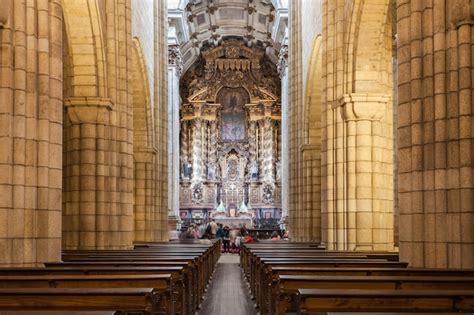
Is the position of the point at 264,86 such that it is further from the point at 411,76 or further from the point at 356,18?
the point at 411,76

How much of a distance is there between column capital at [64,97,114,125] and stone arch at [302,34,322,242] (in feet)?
25.3

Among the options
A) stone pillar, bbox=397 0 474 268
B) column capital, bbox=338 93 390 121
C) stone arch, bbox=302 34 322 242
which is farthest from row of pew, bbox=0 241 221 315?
stone arch, bbox=302 34 322 242

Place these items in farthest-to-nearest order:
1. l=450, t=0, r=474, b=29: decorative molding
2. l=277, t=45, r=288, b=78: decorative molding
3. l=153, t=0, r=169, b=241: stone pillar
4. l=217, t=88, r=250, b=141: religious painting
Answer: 1. l=217, t=88, r=250, b=141: religious painting
2. l=277, t=45, r=288, b=78: decorative molding
3. l=153, t=0, r=169, b=241: stone pillar
4. l=450, t=0, r=474, b=29: decorative molding

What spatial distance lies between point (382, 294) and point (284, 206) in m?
29.6

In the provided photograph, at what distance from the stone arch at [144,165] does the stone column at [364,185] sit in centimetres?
851

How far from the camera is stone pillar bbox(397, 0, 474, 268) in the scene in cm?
877

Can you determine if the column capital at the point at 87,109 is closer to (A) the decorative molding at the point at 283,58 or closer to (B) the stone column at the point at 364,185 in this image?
(B) the stone column at the point at 364,185

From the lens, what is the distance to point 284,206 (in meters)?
34.2

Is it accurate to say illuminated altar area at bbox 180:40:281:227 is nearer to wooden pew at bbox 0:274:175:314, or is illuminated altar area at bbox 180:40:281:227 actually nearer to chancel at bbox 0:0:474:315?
chancel at bbox 0:0:474:315

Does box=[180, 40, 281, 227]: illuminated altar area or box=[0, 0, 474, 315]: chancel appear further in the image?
box=[180, 40, 281, 227]: illuminated altar area

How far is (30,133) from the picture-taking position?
9.44m

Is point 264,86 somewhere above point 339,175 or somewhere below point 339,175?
above

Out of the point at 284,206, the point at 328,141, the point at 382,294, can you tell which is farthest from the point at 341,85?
the point at 284,206

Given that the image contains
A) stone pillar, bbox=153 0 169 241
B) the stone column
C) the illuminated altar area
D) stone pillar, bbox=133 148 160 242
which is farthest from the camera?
the illuminated altar area
